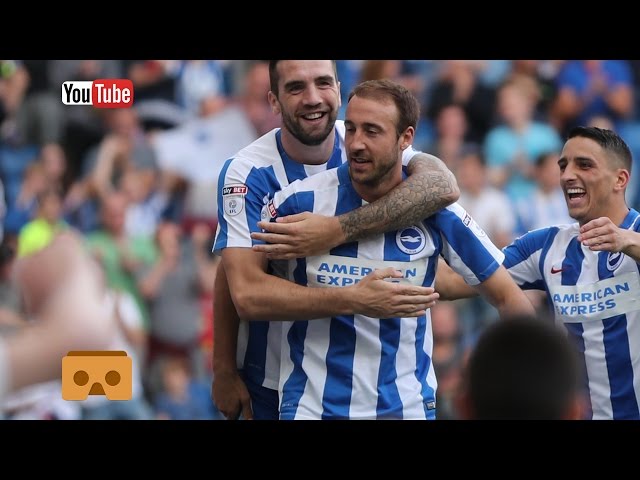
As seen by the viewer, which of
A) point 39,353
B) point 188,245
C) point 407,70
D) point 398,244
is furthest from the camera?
point 407,70

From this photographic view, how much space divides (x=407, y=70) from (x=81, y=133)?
283cm

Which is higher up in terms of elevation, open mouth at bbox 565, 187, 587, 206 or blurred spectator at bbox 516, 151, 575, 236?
blurred spectator at bbox 516, 151, 575, 236

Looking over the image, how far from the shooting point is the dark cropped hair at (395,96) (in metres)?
4.27

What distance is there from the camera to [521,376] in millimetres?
2148

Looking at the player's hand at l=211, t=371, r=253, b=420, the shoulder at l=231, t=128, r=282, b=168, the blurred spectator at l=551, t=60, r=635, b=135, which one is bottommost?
the player's hand at l=211, t=371, r=253, b=420

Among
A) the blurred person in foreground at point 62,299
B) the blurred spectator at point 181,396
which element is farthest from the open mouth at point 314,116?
the blurred spectator at point 181,396

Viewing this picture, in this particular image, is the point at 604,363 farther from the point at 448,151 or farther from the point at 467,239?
the point at 448,151

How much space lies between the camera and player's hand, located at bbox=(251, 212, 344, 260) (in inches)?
165

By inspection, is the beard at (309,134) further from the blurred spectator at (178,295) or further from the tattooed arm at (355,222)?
the blurred spectator at (178,295)

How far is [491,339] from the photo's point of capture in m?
2.23

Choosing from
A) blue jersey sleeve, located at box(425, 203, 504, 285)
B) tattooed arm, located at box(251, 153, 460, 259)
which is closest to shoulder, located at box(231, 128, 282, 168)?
tattooed arm, located at box(251, 153, 460, 259)

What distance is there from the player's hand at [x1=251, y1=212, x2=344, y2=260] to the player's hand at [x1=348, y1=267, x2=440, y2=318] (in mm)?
239

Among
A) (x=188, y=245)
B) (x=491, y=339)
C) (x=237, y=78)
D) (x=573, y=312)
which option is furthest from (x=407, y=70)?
(x=491, y=339)

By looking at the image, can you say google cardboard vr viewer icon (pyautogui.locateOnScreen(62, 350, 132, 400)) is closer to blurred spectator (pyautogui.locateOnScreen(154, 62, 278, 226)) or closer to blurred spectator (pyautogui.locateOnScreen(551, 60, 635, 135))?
blurred spectator (pyautogui.locateOnScreen(154, 62, 278, 226))
